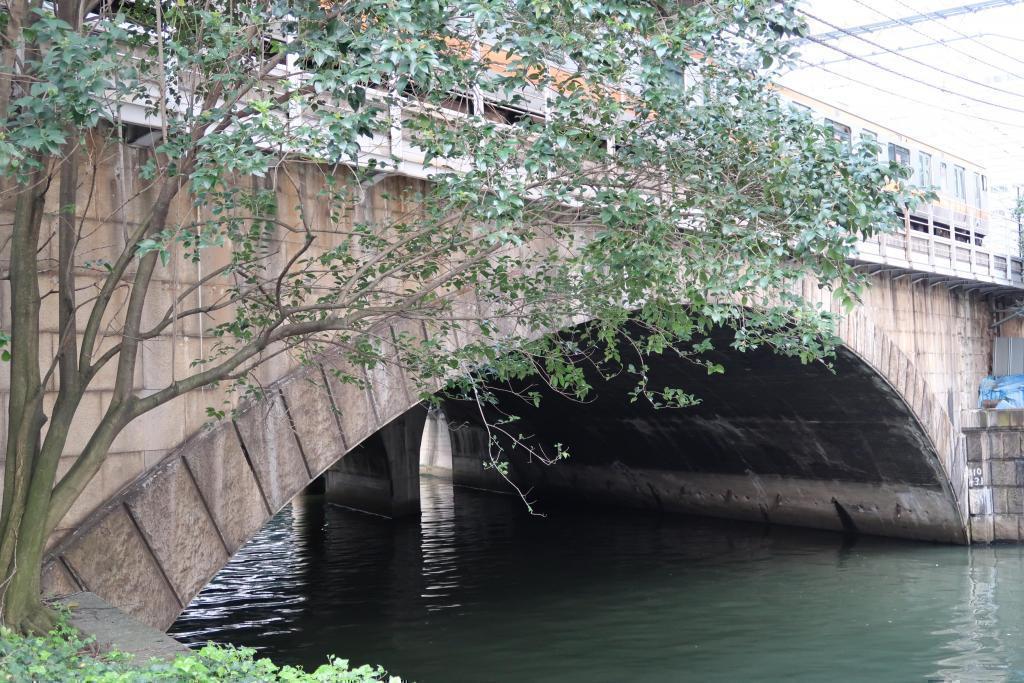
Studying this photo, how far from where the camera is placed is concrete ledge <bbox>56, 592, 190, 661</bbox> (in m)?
5.11

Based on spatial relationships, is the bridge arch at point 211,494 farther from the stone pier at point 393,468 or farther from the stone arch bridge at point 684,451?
the stone pier at point 393,468

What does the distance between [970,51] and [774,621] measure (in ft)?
60.8

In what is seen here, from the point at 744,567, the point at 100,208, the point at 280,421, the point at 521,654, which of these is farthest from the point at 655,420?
the point at 100,208

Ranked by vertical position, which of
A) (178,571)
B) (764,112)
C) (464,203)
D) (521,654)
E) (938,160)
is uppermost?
(938,160)

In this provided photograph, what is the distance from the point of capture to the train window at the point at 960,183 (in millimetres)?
A: 19344

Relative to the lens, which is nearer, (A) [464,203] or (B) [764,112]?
(A) [464,203]

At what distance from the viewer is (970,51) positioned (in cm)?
2545

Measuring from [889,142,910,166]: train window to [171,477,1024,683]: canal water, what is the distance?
6.30m

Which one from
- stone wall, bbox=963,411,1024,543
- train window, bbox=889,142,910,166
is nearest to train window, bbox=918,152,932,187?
train window, bbox=889,142,910,166

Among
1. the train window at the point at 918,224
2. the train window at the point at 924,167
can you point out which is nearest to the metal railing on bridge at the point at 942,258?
the train window at the point at 918,224

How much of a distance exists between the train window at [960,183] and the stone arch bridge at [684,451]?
1.95m

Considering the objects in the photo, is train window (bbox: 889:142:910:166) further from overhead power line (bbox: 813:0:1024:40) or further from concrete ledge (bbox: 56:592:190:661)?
concrete ledge (bbox: 56:592:190:661)

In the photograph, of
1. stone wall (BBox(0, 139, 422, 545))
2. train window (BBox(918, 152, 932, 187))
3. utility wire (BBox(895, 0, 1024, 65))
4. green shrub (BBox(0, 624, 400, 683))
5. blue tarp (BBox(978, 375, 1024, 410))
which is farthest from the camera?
utility wire (BBox(895, 0, 1024, 65))

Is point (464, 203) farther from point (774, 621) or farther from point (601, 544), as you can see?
point (601, 544)
